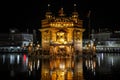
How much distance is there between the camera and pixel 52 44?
53.7 m

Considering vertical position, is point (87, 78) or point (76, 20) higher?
point (76, 20)

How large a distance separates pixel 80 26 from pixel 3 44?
130ft

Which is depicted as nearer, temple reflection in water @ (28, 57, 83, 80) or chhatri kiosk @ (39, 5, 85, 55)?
temple reflection in water @ (28, 57, 83, 80)

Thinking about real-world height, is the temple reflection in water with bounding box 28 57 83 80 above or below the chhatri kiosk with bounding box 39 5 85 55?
below

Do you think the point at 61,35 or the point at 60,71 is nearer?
the point at 60,71

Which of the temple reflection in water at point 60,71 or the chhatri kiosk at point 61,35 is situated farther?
the chhatri kiosk at point 61,35

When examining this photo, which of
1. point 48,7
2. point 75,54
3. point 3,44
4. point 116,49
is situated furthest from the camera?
point 3,44

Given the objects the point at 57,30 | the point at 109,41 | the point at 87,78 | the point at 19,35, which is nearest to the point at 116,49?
the point at 109,41

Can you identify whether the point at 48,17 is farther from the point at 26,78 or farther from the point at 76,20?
the point at 26,78

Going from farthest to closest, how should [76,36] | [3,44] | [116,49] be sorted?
1. [3,44]
2. [116,49]
3. [76,36]

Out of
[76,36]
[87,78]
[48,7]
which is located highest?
[48,7]

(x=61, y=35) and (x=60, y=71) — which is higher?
(x=61, y=35)

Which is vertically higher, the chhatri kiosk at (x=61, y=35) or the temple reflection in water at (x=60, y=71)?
the chhatri kiosk at (x=61, y=35)

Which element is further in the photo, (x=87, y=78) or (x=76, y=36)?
(x=76, y=36)
